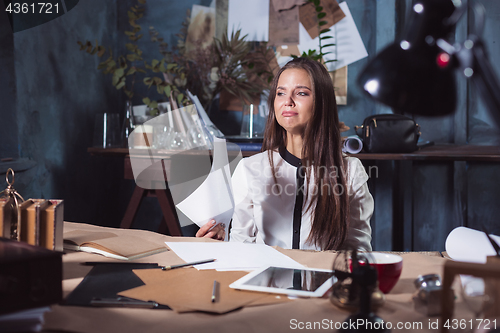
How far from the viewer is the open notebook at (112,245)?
0.77 metres

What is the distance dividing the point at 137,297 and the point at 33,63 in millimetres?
1536

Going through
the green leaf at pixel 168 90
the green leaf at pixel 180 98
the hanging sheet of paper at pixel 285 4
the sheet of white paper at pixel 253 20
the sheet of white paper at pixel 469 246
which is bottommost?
the sheet of white paper at pixel 469 246

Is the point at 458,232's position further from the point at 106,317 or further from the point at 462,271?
the point at 106,317

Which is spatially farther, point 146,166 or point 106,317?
point 146,166

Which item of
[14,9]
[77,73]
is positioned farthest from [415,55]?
[77,73]

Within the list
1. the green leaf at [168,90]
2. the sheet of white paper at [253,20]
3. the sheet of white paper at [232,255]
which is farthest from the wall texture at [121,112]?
the sheet of white paper at [232,255]

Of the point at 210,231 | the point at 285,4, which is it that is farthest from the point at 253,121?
the point at 210,231

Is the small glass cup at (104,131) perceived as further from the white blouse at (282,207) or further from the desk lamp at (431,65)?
the desk lamp at (431,65)

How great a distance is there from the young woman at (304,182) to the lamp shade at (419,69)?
369 mm

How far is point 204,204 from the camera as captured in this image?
3.89 feet

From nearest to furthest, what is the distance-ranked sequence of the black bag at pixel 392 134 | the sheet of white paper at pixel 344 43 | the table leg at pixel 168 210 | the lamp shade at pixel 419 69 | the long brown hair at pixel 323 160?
1. the lamp shade at pixel 419 69
2. the long brown hair at pixel 323 160
3. the black bag at pixel 392 134
4. the table leg at pixel 168 210
5. the sheet of white paper at pixel 344 43

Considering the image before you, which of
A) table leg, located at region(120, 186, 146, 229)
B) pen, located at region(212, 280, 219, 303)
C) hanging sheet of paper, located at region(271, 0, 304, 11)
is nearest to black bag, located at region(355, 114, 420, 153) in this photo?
hanging sheet of paper, located at region(271, 0, 304, 11)

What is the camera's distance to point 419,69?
76cm

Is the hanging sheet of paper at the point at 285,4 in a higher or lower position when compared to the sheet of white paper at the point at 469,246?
higher
